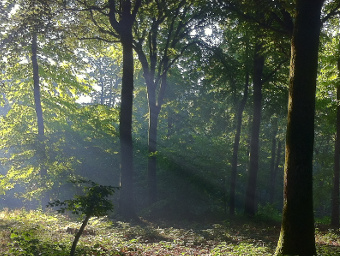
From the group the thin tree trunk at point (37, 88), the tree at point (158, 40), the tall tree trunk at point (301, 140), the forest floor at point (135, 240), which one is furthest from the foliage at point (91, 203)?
the thin tree trunk at point (37, 88)

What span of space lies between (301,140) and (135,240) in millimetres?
4640

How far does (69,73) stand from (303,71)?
1753 cm

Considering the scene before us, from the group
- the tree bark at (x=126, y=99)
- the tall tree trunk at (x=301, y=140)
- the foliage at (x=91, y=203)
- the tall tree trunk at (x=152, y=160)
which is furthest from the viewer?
the tall tree trunk at (x=152, y=160)

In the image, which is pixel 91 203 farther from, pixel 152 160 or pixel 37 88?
pixel 37 88

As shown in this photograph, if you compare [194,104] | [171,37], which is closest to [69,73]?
[171,37]

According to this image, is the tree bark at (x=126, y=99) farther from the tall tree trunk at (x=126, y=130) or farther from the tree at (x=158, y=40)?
the tree at (x=158, y=40)

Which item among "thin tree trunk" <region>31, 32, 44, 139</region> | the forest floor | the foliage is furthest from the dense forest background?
the foliage

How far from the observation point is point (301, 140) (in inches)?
277

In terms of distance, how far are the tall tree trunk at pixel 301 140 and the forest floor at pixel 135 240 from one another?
42.5 inches

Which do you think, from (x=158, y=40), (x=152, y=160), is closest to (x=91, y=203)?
(x=152, y=160)

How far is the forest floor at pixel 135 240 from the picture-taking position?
705 centimetres

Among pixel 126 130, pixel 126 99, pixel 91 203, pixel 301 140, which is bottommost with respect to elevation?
pixel 91 203

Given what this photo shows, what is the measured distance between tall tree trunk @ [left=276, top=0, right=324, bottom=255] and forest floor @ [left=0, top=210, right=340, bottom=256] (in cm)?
108

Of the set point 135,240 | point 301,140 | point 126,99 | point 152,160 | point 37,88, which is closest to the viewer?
point 301,140
